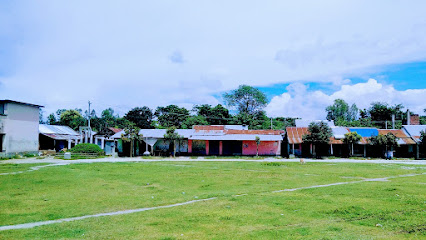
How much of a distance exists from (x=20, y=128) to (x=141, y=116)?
3827cm

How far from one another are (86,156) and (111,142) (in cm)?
983

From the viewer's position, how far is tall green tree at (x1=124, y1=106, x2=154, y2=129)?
247 feet

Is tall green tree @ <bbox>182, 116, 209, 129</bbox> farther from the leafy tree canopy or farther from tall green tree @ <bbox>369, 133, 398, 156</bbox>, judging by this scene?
tall green tree @ <bbox>369, 133, 398, 156</bbox>

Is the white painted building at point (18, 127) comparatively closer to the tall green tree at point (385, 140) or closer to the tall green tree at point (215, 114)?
the tall green tree at point (215, 114)

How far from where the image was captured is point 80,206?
33.5 ft

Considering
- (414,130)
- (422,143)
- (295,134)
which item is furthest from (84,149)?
(414,130)

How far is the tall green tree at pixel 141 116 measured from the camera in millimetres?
75375

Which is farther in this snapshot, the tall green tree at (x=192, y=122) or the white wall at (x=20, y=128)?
the tall green tree at (x=192, y=122)

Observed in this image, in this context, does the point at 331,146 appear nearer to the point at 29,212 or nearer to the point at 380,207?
the point at 380,207

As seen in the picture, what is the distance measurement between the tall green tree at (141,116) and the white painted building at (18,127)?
3404cm

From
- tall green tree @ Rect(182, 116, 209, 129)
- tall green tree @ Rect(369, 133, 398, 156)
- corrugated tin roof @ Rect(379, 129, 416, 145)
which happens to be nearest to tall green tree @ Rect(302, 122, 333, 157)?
tall green tree @ Rect(369, 133, 398, 156)

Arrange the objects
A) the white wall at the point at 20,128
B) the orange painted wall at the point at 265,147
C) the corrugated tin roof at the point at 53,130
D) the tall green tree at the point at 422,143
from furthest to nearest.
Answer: the corrugated tin roof at the point at 53,130
the orange painted wall at the point at 265,147
the tall green tree at the point at 422,143
the white wall at the point at 20,128

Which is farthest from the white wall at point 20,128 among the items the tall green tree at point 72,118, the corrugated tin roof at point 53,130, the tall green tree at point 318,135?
the tall green tree at point 318,135

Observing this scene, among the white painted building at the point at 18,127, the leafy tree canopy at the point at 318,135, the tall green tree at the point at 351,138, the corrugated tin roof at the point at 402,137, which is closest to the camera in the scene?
the white painted building at the point at 18,127
